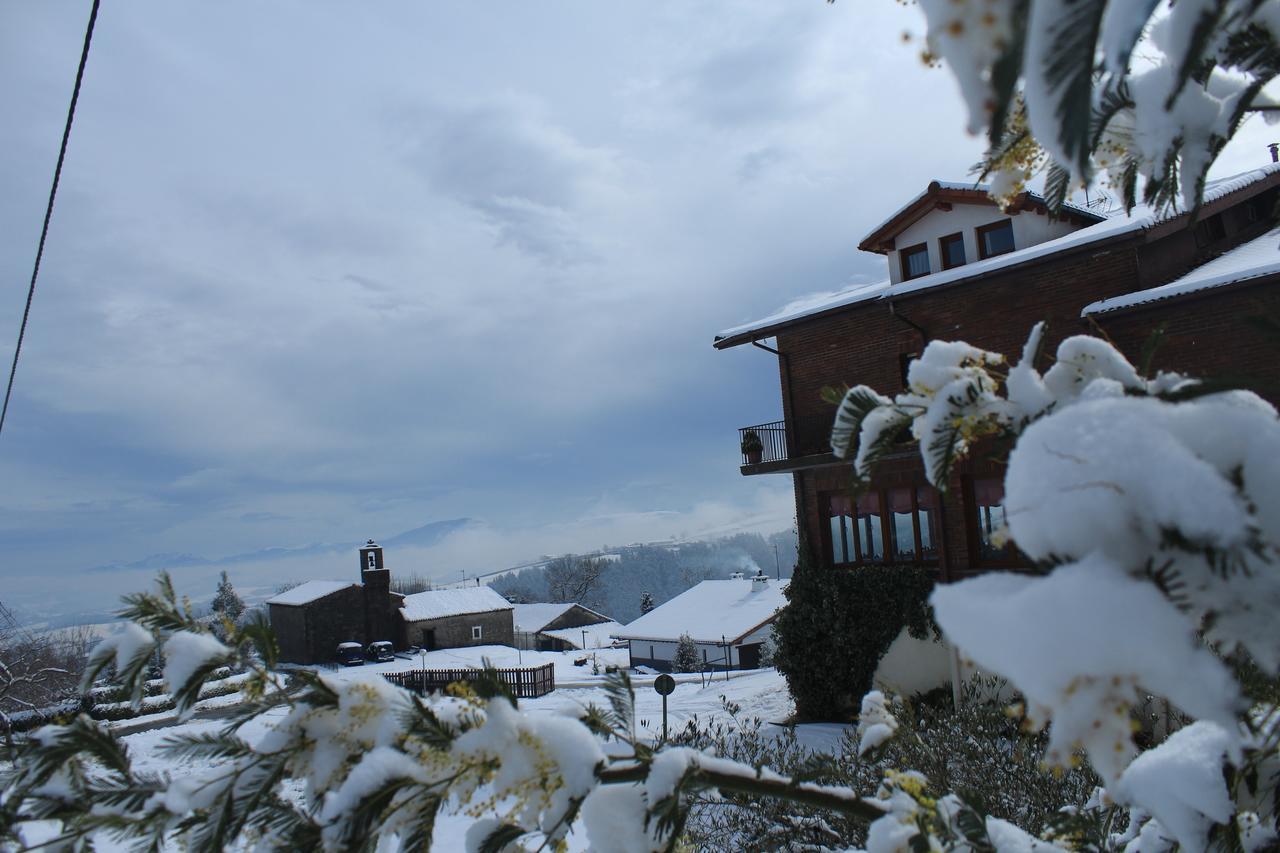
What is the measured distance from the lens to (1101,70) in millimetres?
1064

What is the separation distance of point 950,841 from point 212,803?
6.58 ft

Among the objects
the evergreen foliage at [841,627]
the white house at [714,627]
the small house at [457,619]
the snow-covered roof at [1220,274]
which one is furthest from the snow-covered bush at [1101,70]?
the small house at [457,619]

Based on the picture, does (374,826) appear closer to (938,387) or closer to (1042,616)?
(1042,616)

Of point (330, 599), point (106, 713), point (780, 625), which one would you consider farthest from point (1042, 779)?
point (330, 599)

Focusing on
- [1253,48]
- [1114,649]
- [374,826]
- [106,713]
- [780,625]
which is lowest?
[106,713]

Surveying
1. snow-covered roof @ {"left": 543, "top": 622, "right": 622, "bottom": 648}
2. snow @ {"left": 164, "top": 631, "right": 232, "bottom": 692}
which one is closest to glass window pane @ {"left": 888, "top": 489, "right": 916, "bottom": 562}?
snow @ {"left": 164, "top": 631, "right": 232, "bottom": 692}

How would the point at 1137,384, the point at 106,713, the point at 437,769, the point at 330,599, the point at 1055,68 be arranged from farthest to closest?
the point at 330,599
the point at 106,713
the point at 437,769
the point at 1137,384
the point at 1055,68

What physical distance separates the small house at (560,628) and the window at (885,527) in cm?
3826

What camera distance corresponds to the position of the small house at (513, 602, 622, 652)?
53.0 m

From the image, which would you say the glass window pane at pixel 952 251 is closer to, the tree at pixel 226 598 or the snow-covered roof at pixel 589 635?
the snow-covered roof at pixel 589 635

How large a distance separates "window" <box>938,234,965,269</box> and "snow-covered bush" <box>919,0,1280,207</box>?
13.5m

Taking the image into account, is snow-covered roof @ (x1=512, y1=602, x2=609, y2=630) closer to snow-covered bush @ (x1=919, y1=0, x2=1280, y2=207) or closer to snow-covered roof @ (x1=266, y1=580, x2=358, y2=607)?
snow-covered roof @ (x1=266, y1=580, x2=358, y2=607)

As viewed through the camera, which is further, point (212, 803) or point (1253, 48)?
point (212, 803)

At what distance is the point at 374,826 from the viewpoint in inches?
69.3
